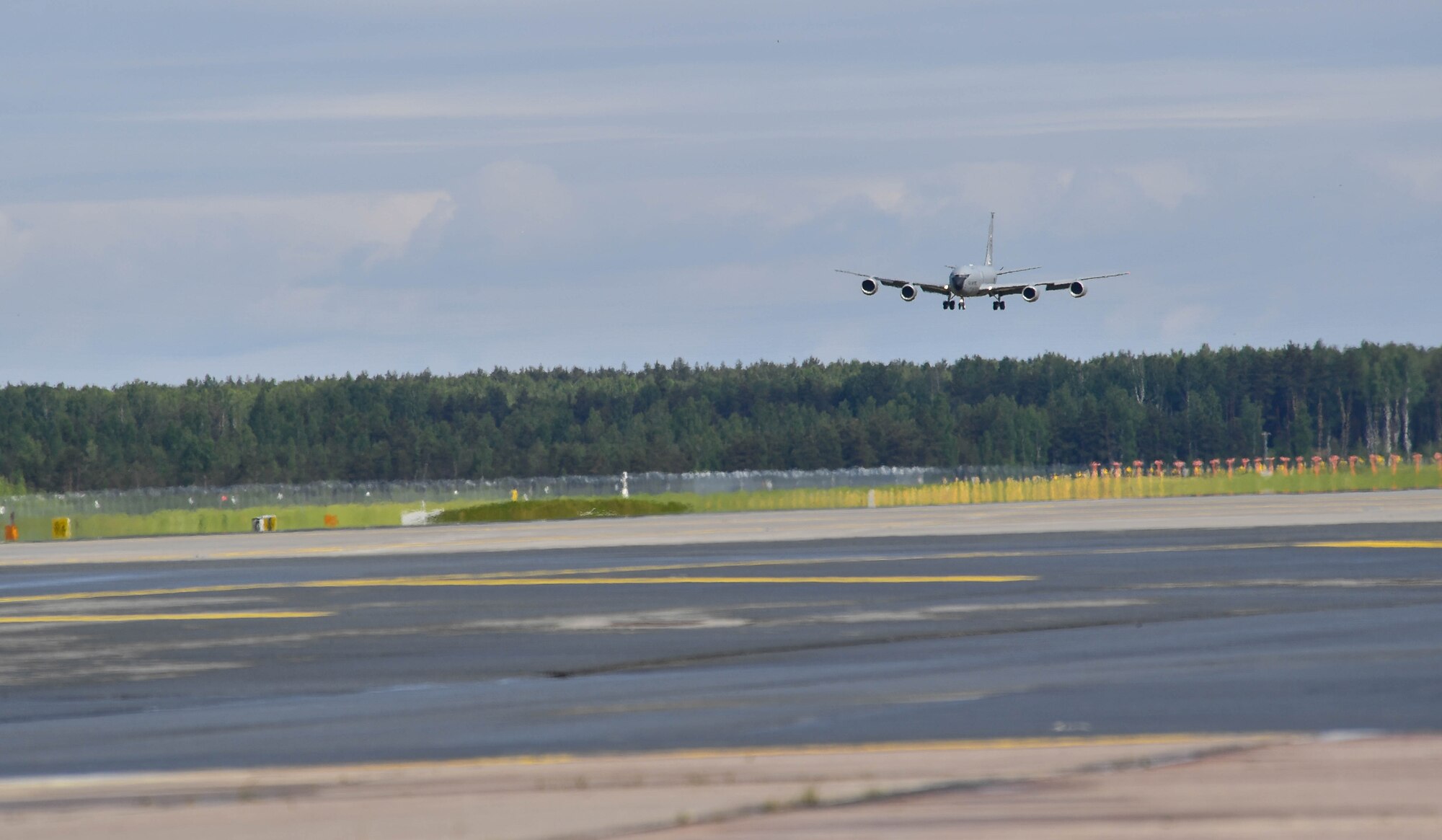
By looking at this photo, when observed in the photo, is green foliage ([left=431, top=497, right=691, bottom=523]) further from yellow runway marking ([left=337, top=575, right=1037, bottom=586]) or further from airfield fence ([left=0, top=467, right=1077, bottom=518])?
yellow runway marking ([left=337, top=575, right=1037, bottom=586])

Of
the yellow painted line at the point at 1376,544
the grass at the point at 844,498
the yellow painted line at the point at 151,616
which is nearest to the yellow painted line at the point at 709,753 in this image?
the yellow painted line at the point at 151,616

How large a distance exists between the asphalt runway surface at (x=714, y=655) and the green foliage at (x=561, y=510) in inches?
1488

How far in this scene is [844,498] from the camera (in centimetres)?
7888

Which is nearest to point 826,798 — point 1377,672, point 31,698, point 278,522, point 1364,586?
point 1377,672

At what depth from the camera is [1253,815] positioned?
9953 millimetres

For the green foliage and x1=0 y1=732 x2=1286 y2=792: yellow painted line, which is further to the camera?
the green foliage

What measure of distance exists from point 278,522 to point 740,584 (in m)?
55.3

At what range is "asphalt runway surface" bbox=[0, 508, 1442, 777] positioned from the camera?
13945 mm

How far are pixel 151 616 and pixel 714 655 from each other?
1078cm

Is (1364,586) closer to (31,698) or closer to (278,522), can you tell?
(31,698)

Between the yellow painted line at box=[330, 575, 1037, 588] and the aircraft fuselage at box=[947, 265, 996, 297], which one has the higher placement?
the aircraft fuselage at box=[947, 265, 996, 297]

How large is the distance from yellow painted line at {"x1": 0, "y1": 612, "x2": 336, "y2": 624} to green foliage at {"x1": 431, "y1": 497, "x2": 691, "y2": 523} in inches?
1747

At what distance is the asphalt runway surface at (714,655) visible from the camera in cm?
1395

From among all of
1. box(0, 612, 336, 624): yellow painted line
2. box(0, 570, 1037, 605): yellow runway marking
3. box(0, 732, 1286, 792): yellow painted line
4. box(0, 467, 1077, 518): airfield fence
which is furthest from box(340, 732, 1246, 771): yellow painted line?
box(0, 467, 1077, 518): airfield fence
